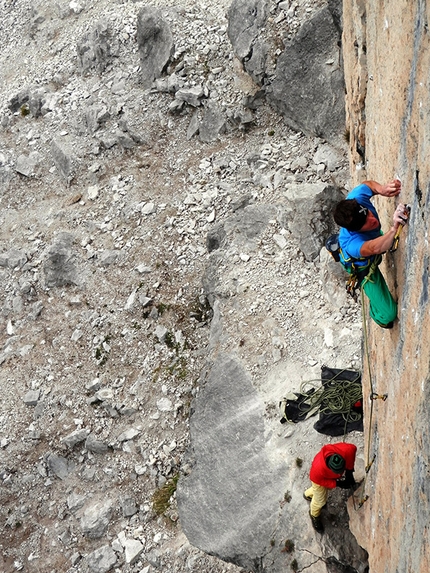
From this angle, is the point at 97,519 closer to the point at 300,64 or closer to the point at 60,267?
the point at 60,267

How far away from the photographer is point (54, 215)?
67.8ft

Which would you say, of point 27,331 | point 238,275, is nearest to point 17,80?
point 27,331

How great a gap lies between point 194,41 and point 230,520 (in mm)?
15258

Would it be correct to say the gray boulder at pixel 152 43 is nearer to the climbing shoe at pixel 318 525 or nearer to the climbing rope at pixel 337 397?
the climbing rope at pixel 337 397

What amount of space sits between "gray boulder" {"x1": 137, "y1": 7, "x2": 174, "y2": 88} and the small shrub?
13.3 metres

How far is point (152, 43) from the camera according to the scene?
20.8m

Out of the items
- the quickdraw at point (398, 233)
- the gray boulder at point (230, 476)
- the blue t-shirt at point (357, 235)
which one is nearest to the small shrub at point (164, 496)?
the gray boulder at point (230, 476)

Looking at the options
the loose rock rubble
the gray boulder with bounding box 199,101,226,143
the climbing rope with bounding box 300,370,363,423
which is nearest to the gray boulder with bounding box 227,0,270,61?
the loose rock rubble

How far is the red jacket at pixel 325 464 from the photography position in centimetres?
1002

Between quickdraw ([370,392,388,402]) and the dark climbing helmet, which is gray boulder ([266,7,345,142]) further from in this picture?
quickdraw ([370,392,388,402])

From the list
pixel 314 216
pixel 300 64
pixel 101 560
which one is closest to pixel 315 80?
pixel 300 64

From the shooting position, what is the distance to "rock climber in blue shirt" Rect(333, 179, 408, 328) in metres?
6.68

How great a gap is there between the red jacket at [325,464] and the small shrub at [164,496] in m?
5.44

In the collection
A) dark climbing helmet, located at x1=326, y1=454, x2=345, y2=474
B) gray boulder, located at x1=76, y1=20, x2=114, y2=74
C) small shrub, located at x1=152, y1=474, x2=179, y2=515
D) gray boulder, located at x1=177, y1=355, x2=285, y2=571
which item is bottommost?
small shrub, located at x1=152, y1=474, x2=179, y2=515
